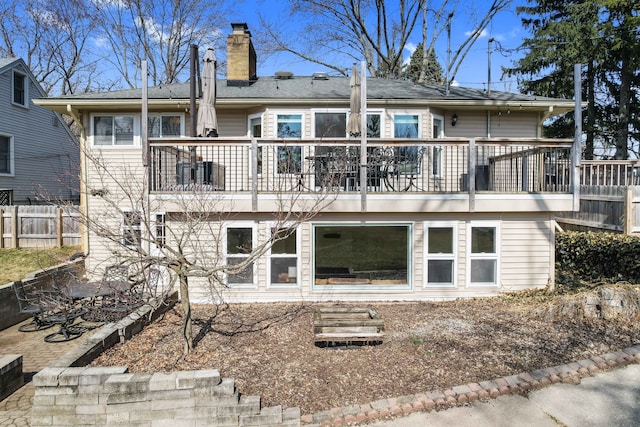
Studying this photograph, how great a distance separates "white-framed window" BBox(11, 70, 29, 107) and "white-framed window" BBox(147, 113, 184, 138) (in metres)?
11.2

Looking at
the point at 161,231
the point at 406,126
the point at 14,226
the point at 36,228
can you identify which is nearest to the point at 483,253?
the point at 406,126

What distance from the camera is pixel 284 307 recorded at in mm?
7527

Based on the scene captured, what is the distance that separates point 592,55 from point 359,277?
18.9 metres

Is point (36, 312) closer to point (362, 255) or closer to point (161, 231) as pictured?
point (161, 231)

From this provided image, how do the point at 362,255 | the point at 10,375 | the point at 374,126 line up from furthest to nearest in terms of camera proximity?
the point at 374,126 → the point at 362,255 → the point at 10,375

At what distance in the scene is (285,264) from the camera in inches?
313

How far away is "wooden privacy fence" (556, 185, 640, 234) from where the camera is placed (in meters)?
10.4

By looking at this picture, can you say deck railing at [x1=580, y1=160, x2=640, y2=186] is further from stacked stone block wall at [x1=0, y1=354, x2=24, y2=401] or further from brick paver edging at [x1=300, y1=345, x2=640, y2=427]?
stacked stone block wall at [x1=0, y1=354, x2=24, y2=401]

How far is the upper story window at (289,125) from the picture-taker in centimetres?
987

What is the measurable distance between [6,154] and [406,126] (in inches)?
687

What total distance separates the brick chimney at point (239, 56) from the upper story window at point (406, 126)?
4826mm

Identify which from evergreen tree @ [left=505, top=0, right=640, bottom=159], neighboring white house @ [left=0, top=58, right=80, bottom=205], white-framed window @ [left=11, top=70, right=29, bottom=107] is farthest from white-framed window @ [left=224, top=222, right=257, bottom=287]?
evergreen tree @ [left=505, top=0, right=640, bottom=159]

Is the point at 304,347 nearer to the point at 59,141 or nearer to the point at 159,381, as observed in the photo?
the point at 159,381

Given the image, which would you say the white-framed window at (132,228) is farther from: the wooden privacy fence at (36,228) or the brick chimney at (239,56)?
the wooden privacy fence at (36,228)
